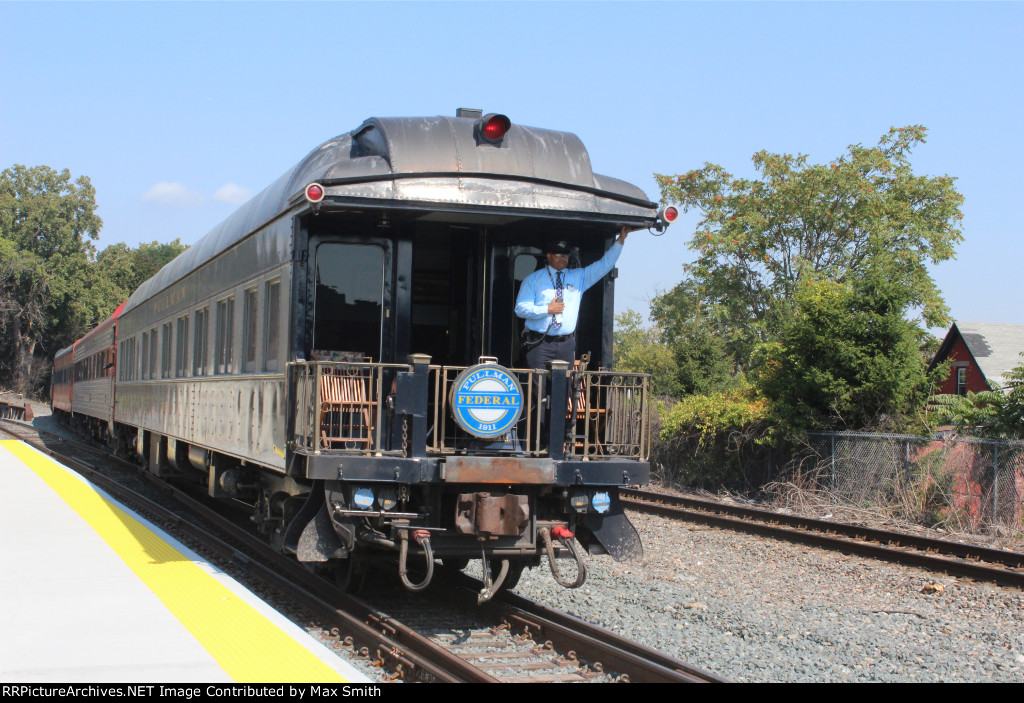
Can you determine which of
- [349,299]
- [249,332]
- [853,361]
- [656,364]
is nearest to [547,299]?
[349,299]

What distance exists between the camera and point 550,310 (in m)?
7.53

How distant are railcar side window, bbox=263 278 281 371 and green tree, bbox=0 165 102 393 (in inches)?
2264

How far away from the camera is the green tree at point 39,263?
60.6 metres

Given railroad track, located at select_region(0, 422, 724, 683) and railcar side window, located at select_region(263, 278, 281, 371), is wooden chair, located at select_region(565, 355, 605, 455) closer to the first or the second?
railroad track, located at select_region(0, 422, 724, 683)

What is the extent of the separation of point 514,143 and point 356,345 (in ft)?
6.50

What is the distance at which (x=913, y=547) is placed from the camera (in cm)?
1191

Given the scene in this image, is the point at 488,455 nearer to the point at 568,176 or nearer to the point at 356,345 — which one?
the point at 356,345

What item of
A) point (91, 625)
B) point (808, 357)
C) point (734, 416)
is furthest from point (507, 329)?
point (734, 416)

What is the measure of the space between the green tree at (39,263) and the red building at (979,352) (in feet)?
160

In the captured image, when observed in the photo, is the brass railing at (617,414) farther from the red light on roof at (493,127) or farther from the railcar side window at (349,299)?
the red light on roof at (493,127)

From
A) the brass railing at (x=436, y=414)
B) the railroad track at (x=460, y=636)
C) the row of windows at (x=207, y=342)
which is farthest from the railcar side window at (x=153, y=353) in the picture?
the brass railing at (x=436, y=414)

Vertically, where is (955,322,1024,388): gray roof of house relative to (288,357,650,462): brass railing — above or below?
above

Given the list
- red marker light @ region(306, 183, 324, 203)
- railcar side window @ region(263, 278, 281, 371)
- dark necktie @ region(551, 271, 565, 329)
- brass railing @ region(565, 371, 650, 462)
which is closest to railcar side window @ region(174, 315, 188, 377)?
railcar side window @ region(263, 278, 281, 371)

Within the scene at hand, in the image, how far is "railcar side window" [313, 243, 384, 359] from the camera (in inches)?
306
